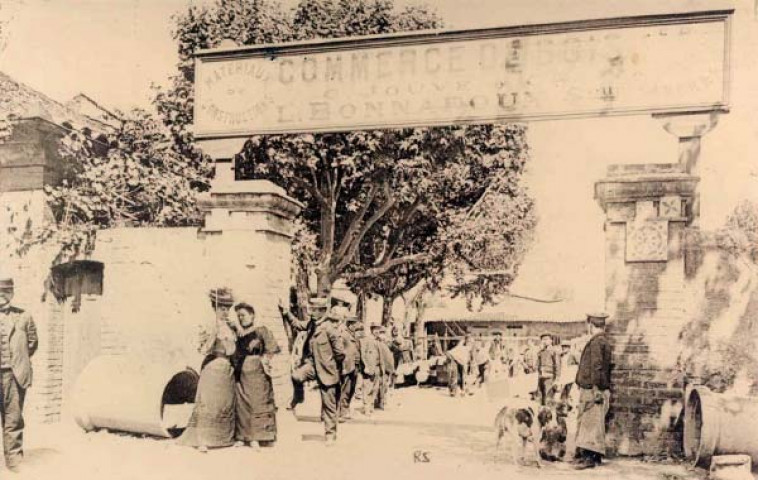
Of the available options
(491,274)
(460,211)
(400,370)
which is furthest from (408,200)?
(400,370)

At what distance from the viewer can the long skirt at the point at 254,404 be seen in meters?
5.47

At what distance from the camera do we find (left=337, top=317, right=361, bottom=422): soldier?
5.38 meters

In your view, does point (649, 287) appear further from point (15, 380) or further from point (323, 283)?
point (15, 380)

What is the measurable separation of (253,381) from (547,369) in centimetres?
181

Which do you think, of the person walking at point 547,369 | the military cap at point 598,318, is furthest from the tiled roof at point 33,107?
the military cap at point 598,318

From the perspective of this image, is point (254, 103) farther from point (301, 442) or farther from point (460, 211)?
point (301, 442)

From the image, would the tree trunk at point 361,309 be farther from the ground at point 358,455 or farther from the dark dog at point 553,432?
the dark dog at point 553,432

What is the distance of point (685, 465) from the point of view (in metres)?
4.92

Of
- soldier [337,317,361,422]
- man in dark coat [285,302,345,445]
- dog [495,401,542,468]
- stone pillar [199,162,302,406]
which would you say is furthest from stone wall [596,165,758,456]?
stone pillar [199,162,302,406]

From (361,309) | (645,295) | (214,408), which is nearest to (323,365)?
(361,309)

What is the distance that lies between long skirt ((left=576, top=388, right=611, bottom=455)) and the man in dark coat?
1.44 metres

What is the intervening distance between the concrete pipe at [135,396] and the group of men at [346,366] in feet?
2.79

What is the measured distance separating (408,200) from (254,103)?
45.6 inches

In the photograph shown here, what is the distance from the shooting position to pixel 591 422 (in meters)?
5.04
